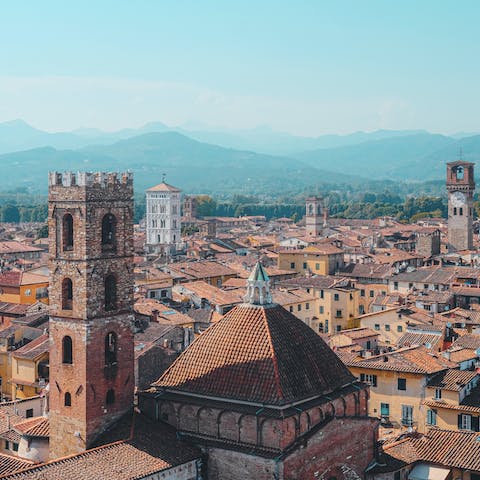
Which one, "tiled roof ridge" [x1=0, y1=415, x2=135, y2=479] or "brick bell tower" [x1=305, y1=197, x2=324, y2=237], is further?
"brick bell tower" [x1=305, y1=197, x2=324, y2=237]

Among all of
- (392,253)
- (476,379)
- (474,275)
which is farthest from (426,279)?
(476,379)

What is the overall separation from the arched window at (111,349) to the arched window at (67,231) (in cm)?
301

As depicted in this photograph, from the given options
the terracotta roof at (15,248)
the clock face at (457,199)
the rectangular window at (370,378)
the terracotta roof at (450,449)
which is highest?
the clock face at (457,199)

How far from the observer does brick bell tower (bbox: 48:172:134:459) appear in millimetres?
27641

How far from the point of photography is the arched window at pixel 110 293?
28469 mm

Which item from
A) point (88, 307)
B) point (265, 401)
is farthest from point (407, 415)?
point (88, 307)

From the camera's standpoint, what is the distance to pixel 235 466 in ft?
86.4

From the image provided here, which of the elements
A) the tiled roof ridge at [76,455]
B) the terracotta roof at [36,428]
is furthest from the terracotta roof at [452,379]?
the terracotta roof at [36,428]

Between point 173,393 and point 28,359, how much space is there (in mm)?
15511

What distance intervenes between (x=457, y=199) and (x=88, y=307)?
75.1 metres

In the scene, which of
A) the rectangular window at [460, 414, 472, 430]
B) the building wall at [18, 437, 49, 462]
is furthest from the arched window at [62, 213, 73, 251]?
the rectangular window at [460, 414, 472, 430]

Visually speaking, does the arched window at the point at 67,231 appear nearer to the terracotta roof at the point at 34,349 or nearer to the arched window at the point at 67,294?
the arched window at the point at 67,294

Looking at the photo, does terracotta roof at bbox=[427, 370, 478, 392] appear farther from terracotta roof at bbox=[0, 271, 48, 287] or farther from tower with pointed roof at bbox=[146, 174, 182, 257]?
tower with pointed roof at bbox=[146, 174, 182, 257]

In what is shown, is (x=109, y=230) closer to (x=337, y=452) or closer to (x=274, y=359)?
(x=274, y=359)
